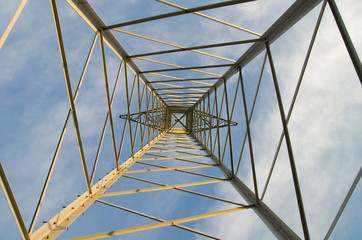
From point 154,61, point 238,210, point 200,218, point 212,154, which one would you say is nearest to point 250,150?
point 238,210

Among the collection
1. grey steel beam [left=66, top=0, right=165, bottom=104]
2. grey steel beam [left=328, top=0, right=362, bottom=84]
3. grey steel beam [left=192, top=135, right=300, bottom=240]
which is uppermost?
grey steel beam [left=66, top=0, right=165, bottom=104]

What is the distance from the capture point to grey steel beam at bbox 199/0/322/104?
13.1ft

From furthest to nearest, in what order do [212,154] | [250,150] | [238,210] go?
[212,154], [250,150], [238,210]

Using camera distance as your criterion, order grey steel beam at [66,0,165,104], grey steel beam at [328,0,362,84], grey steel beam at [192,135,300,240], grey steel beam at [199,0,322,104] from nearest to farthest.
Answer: grey steel beam at [328,0,362,84], grey steel beam at [192,135,300,240], grey steel beam at [199,0,322,104], grey steel beam at [66,0,165,104]

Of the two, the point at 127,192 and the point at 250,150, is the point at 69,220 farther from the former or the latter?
the point at 250,150

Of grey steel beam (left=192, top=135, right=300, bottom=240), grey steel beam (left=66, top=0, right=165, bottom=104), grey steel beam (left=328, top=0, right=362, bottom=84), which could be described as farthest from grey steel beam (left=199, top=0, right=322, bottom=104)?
grey steel beam (left=66, top=0, right=165, bottom=104)

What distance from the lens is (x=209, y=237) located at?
159 inches

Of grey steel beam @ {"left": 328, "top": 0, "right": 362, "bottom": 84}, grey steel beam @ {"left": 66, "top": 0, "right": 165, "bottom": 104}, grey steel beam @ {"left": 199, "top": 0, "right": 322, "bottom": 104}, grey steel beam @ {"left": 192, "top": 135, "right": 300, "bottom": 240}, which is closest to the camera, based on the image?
grey steel beam @ {"left": 328, "top": 0, "right": 362, "bottom": 84}

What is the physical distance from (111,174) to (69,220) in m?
2.33

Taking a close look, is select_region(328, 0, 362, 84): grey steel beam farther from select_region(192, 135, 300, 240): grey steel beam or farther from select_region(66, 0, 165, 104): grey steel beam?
select_region(66, 0, 165, 104): grey steel beam

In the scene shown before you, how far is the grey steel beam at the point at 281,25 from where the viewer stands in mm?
3991

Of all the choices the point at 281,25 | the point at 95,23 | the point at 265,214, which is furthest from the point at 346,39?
the point at 95,23

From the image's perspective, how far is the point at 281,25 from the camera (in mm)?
4738

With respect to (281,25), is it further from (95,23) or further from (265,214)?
(95,23)
